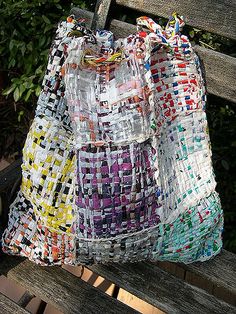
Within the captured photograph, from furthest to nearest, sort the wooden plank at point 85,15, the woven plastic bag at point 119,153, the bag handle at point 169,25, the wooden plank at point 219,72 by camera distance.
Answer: the wooden plank at point 85,15 < the wooden plank at point 219,72 < the bag handle at point 169,25 < the woven plastic bag at point 119,153

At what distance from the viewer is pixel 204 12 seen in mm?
1467

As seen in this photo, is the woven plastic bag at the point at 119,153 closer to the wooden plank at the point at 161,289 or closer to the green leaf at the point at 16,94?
the wooden plank at the point at 161,289

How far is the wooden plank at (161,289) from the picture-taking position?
4.75 feet

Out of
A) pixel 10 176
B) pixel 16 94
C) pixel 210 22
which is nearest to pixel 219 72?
pixel 210 22

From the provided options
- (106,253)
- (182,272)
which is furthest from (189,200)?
(182,272)

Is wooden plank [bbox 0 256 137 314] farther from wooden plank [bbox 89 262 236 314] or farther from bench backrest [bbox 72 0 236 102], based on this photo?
bench backrest [bbox 72 0 236 102]

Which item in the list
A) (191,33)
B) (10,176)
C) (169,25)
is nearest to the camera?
(169,25)

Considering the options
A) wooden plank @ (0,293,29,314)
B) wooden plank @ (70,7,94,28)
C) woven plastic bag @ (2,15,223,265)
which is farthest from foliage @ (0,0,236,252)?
wooden plank @ (0,293,29,314)

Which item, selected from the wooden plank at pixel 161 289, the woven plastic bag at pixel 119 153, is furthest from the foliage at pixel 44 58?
the wooden plank at pixel 161 289

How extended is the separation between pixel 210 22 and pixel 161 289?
2.39 ft

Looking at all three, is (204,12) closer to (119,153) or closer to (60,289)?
(119,153)

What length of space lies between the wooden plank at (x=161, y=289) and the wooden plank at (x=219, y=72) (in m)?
0.52

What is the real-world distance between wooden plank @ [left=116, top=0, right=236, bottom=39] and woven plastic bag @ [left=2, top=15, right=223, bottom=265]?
7cm

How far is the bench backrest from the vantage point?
1.45 m
